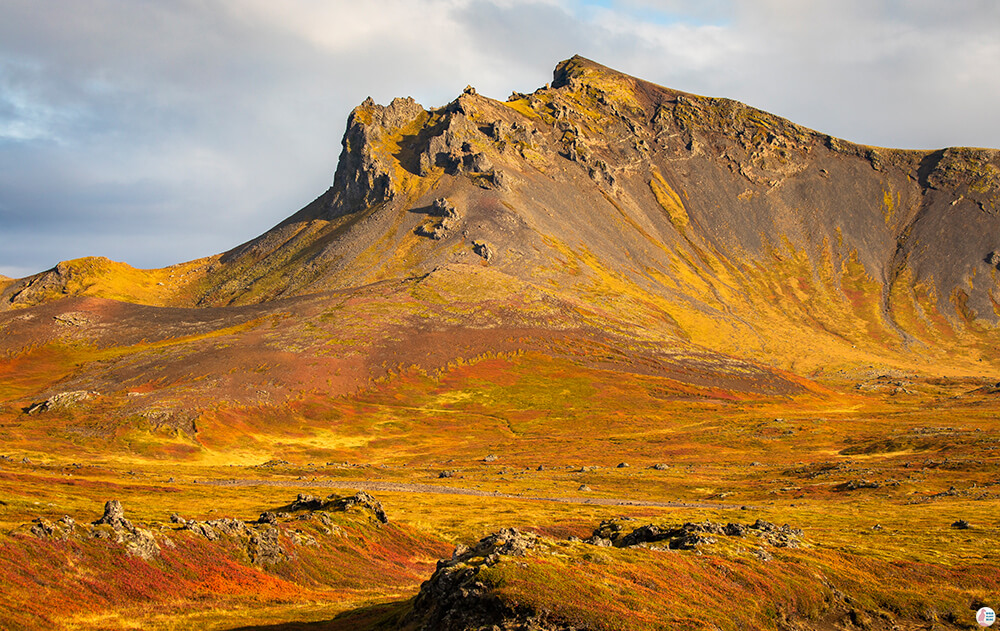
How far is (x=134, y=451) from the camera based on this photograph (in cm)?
14588

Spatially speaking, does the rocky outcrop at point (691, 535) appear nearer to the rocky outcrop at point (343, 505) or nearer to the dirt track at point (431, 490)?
the rocky outcrop at point (343, 505)

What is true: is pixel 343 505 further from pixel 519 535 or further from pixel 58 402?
pixel 58 402

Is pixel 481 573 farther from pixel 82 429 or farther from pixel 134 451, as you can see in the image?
pixel 82 429

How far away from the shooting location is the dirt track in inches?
4090

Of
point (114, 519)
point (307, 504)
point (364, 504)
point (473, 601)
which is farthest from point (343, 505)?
point (473, 601)

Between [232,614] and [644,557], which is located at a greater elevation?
[644,557]

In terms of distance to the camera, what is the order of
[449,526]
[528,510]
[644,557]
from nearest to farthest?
[644,557] < [449,526] < [528,510]

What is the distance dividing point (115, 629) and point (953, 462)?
140443 millimetres

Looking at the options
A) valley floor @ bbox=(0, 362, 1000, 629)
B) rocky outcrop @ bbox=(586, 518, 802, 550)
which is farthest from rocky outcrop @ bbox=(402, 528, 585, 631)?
rocky outcrop @ bbox=(586, 518, 802, 550)

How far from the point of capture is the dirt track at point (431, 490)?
10388cm

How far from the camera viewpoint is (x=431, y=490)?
114 m

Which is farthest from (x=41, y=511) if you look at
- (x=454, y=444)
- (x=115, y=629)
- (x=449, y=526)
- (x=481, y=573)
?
(x=454, y=444)

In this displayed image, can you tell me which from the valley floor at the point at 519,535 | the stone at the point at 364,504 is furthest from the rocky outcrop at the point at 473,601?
the stone at the point at 364,504

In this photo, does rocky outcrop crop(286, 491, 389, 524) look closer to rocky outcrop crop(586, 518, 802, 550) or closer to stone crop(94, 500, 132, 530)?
stone crop(94, 500, 132, 530)
